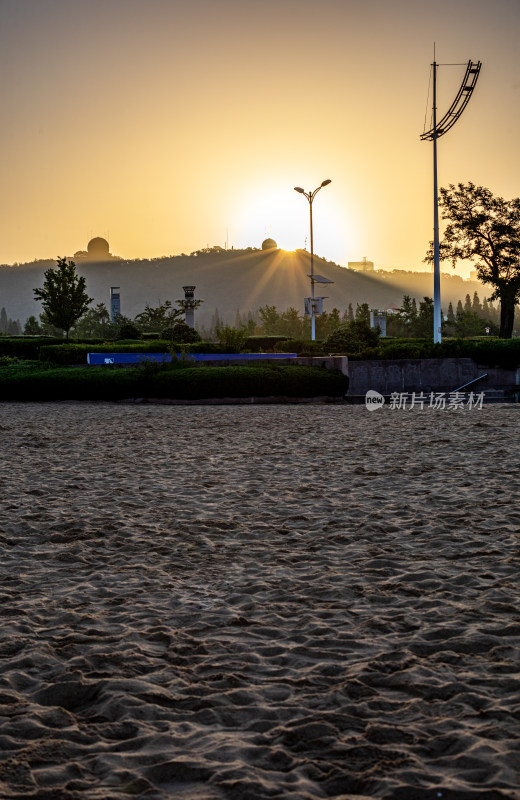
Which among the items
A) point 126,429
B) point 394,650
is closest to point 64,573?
point 394,650

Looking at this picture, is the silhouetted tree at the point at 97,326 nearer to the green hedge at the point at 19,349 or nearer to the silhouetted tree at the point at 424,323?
the silhouetted tree at the point at 424,323

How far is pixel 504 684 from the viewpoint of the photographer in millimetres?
3781

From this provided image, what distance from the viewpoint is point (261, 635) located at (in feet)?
14.9

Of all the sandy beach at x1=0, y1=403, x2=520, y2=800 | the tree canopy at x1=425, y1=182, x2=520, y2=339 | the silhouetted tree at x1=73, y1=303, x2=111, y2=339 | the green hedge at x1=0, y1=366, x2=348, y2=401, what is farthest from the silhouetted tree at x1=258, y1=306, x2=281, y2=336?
the sandy beach at x1=0, y1=403, x2=520, y2=800

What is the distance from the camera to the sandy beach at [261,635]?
3.08 meters

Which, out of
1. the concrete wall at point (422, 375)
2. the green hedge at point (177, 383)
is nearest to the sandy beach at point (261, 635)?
the green hedge at point (177, 383)

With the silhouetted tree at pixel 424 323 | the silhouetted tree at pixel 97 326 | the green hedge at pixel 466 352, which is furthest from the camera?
the silhouetted tree at pixel 97 326

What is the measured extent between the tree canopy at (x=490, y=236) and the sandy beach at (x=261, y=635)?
4421 centimetres

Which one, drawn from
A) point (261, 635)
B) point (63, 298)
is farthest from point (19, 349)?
point (261, 635)

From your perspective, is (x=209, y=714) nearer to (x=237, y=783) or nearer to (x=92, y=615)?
(x=237, y=783)

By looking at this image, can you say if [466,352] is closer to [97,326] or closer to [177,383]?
[177,383]

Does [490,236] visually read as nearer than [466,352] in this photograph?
No

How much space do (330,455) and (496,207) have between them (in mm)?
44309

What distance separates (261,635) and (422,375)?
2437 centimetres
